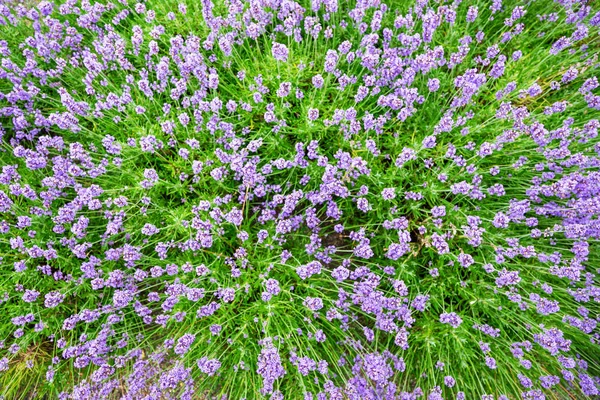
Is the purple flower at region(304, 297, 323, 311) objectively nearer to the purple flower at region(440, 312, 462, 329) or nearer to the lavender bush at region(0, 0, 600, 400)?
the lavender bush at region(0, 0, 600, 400)

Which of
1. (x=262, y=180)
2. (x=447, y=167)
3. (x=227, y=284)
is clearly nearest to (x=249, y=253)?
(x=227, y=284)

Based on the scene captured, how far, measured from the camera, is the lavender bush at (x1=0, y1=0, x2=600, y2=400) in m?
2.88

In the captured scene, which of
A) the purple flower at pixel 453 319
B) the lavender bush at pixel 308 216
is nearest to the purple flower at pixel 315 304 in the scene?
the lavender bush at pixel 308 216

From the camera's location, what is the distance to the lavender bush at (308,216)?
288 cm

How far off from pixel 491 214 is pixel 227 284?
2191 mm

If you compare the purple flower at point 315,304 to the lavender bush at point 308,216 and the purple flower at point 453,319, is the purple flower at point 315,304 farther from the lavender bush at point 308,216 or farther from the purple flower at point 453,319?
the purple flower at point 453,319

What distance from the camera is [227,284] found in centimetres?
318

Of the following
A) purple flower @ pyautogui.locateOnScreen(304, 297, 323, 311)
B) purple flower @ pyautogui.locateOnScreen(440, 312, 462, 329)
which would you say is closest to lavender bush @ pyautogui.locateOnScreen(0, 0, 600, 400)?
purple flower @ pyautogui.locateOnScreen(440, 312, 462, 329)

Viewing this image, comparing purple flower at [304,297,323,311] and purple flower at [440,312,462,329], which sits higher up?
purple flower at [304,297,323,311]

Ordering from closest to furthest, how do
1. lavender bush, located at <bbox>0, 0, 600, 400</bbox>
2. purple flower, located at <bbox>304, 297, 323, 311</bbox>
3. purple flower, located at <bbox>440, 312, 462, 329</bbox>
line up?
1. purple flower, located at <bbox>304, 297, 323, 311</bbox>
2. purple flower, located at <bbox>440, 312, 462, 329</bbox>
3. lavender bush, located at <bbox>0, 0, 600, 400</bbox>

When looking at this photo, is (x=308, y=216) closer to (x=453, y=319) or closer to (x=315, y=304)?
(x=315, y=304)

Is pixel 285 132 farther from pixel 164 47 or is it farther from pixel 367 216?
pixel 164 47

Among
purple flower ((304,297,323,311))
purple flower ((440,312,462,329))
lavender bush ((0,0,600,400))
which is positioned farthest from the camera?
lavender bush ((0,0,600,400))

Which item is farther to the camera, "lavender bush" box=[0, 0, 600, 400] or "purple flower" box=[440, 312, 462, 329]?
"lavender bush" box=[0, 0, 600, 400]
